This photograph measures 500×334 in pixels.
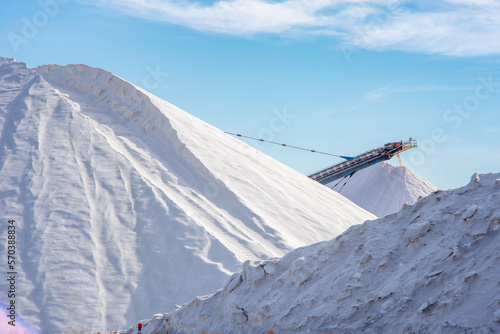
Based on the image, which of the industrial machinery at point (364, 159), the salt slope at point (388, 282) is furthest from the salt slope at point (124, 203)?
the industrial machinery at point (364, 159)

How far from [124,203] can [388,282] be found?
8.96m

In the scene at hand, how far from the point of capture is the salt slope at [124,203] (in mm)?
12312

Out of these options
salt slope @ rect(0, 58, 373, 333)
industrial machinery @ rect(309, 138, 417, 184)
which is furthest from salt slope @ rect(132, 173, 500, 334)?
industrial machinery @ rect(309, 138, 417, 184)

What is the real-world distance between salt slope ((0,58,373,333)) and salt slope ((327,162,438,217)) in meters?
9.06

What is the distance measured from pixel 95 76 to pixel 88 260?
32.4 ft

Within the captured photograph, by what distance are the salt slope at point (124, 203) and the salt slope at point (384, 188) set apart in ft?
29.7

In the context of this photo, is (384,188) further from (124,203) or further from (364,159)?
(124,203)

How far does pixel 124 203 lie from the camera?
1458 centimetres

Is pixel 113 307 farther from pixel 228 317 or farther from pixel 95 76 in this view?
pixel 95 76

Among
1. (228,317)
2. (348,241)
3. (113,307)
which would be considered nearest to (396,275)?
(348,241)

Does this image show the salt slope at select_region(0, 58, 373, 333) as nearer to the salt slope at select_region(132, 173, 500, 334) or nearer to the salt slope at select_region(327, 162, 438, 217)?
the salt slope at select_region(132, 173, 500, 334)

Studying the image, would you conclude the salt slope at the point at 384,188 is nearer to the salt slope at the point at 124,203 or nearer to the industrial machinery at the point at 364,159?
the industrial machinery at the point at 364,159

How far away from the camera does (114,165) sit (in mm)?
15820

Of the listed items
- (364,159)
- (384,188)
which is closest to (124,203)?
(364,159)
